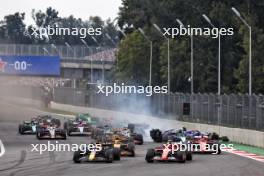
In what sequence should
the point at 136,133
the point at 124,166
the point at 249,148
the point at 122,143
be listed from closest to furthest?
the point at 124,166 < the point at 122,143 < the point at 249,148 < the point at 136,133

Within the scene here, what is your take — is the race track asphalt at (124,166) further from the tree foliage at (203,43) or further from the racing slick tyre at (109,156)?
the tree foliage at (203,43)

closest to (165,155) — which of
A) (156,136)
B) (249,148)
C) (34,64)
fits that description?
(249,148)

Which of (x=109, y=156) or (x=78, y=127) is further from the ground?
(x=78, y=127)

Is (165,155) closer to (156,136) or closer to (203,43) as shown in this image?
(156,136)

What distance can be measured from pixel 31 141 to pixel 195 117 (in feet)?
53.4

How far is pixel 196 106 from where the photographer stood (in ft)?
195

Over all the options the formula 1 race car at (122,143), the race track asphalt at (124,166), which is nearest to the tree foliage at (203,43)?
the formula 1 race car at (122,143)

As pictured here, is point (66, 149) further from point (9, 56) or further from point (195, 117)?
point (9, 56)

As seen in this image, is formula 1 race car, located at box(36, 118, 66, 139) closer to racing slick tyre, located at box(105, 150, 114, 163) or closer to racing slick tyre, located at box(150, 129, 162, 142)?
racing slick tyre, located at box(150, 129, 162, 142)

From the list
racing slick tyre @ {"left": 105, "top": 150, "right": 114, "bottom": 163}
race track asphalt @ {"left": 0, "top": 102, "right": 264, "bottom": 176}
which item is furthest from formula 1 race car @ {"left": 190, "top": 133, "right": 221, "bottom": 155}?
racing slick tyre @ {"left": 105, "top": 150, "right": 114, "bottom": 163}

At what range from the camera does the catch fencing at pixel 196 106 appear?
46.3m

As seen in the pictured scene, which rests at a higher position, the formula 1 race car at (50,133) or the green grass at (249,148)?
the formula 1 race car at (50,133)

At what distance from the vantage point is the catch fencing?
46.3 metres

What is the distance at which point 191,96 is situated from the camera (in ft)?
201
